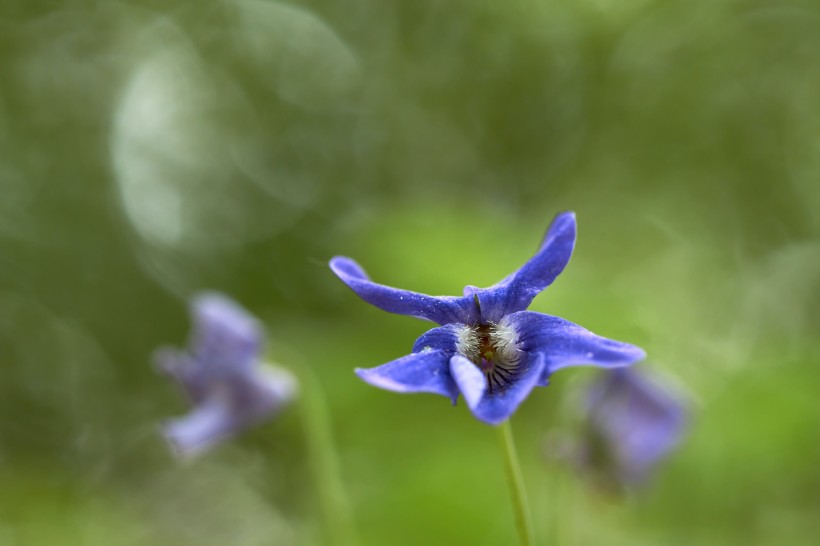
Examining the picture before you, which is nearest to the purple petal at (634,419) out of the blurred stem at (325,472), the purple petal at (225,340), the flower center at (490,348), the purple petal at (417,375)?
the blurred stem at (325,472)

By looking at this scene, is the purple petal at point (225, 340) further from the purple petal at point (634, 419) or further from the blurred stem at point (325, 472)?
the purple petal at point (634, 419)

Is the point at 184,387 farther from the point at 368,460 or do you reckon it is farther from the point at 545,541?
the point at 545,541

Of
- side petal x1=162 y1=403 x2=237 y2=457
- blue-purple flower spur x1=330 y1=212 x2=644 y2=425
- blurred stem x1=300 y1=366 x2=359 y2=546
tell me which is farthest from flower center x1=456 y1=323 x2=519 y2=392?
side petal x1=162 y1=403 x2=237 y2=457

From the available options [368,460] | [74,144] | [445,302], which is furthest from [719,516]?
[74,144]

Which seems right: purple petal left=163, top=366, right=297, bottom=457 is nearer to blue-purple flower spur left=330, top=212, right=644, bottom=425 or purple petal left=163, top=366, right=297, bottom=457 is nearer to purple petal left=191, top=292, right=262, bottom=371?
purple petal left=191, top=292, right=262, bottom=371

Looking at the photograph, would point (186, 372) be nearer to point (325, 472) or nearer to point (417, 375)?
point (325, 472)

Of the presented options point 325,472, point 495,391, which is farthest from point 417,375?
point 325,472
